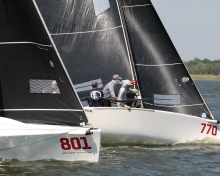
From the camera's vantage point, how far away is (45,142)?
12.1 metres

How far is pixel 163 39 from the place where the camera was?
18.1 metres

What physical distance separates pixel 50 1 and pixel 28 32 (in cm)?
526

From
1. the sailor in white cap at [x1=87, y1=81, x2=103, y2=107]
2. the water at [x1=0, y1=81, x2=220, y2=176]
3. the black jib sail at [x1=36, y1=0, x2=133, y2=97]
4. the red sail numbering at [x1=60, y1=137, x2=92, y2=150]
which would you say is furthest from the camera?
the black jib sail at [x1=36, y1=0, x2=133, y2=97]

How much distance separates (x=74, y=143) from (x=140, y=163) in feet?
7.28

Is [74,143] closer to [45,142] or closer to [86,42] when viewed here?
[45,142]

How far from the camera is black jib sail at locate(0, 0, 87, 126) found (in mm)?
12352

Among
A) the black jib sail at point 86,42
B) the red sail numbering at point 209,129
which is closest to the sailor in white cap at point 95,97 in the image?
the black jib sail at point 86,42

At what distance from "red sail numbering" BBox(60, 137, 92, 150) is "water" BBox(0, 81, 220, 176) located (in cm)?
36

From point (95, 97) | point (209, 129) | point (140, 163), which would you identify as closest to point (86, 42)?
point (95, 97)

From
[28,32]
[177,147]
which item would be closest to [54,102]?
[28,32]

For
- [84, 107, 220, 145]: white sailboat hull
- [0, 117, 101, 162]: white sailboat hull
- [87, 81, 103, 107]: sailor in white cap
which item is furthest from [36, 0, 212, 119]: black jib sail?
[0, 117, 101, 162]: white sailboat hull

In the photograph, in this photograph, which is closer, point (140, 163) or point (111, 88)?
point (140, 163)

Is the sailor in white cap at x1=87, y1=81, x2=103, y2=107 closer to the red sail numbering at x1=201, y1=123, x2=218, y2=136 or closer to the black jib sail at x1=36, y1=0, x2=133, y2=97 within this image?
the black jib sail at x1=36, y1=0, x2=133, y2=97

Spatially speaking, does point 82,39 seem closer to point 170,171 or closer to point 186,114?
point 186,114
